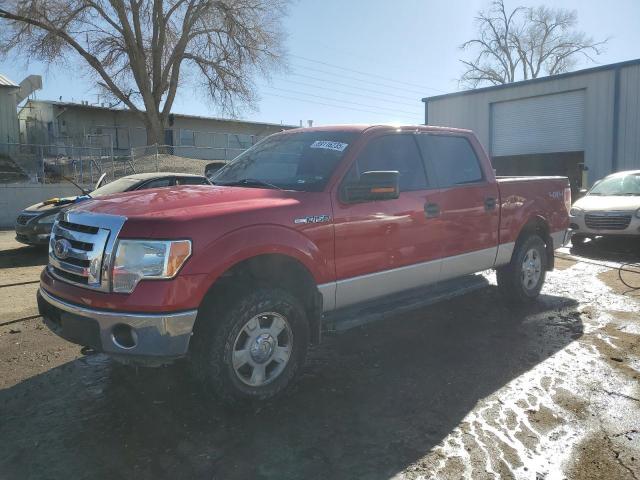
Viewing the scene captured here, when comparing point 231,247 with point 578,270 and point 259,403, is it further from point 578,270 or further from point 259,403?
point 578,270

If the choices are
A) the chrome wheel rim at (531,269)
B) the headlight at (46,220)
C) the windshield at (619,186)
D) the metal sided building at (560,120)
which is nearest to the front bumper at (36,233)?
the headlight at (46,220)

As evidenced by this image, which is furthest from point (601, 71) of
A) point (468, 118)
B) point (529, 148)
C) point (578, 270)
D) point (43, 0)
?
point (43, 0)

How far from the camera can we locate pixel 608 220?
9.98m

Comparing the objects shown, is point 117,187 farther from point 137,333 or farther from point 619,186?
point 619,186

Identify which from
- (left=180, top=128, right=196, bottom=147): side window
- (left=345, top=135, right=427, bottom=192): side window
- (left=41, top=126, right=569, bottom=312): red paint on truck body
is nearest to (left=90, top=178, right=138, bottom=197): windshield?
(left=41, top=126, right=569, bottom=312): red paint on truck body

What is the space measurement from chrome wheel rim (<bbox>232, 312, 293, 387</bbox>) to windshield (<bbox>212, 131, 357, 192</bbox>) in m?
1.06

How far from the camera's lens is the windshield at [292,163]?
4113 mm

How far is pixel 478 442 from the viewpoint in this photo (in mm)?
3104

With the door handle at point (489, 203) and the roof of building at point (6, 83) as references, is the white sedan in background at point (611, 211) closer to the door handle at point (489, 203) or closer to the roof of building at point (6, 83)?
the door handle at point (489, 203)

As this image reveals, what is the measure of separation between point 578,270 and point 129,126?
31243 mm

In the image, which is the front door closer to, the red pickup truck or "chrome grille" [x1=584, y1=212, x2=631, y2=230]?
the red pickup truck

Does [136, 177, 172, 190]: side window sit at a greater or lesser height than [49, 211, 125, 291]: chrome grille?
greater

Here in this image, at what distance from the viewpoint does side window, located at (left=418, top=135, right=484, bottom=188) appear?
4996 millimetres

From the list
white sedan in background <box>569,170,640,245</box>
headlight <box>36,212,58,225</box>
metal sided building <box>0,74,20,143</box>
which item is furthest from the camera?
metal sided building <box>0,74,20,143</box>
